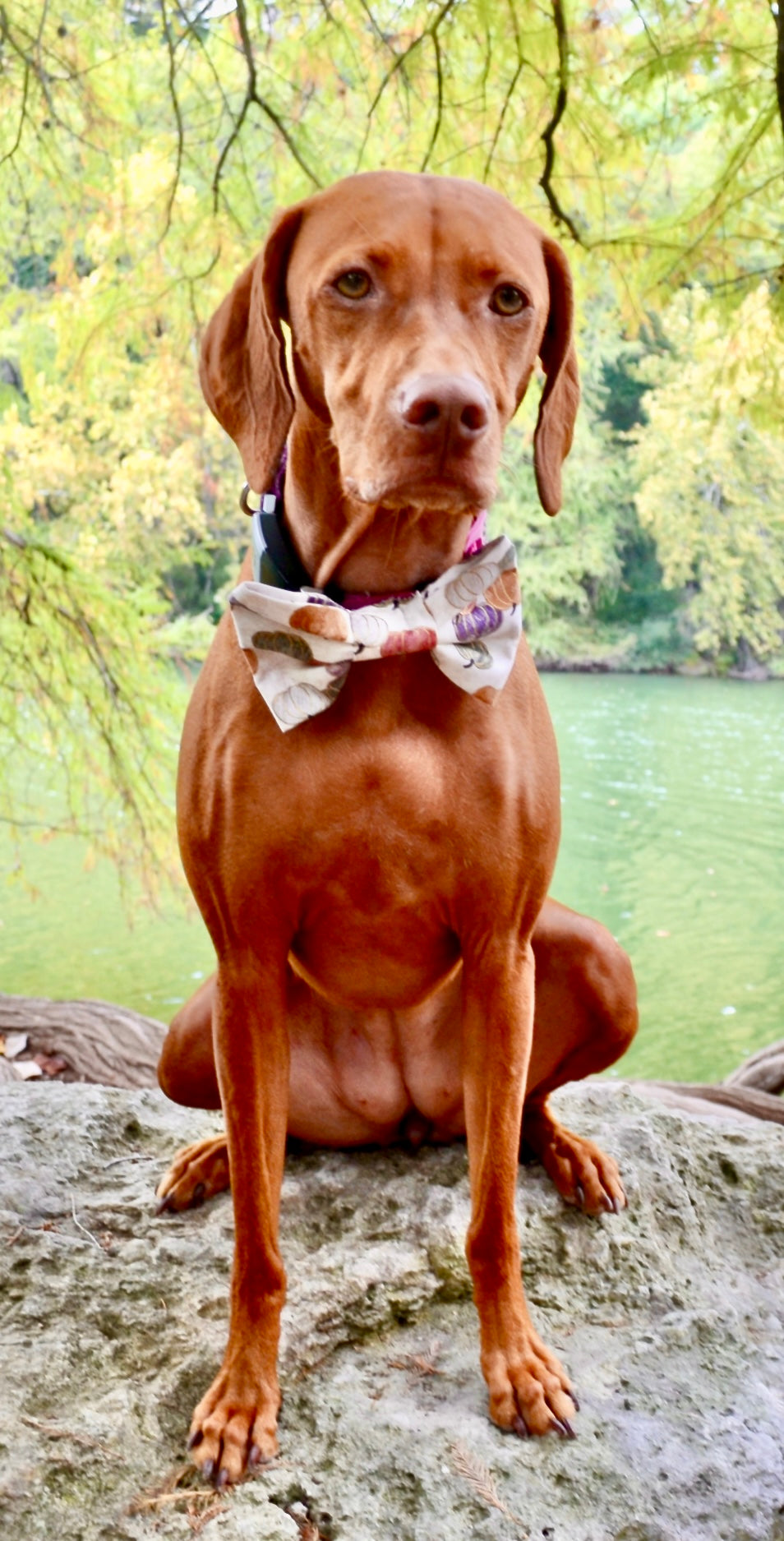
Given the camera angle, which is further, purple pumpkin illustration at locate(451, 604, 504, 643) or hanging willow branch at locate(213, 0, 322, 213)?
hanging willow branch at locate(213, 0, 322, 213)

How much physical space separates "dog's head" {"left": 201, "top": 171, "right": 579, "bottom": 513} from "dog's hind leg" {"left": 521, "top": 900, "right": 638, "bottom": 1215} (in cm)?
81

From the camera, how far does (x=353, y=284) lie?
1.54m

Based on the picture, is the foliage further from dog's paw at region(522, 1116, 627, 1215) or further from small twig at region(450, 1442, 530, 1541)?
small twig at region(450, 1442, 530, 1541)

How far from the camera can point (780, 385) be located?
351 cm

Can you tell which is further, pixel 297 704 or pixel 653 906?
pixel 653 906

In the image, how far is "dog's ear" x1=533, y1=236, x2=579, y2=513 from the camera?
1.75m

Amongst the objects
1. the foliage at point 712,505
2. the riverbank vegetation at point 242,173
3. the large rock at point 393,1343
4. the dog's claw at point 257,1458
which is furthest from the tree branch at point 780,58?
the foliage at point 712,505

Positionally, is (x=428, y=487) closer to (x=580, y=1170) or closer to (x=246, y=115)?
(x=580, y=1170)

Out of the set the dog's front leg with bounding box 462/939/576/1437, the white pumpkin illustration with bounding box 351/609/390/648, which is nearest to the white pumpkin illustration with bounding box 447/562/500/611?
the white pumpkin illustration with bounding box 351/609/390/648

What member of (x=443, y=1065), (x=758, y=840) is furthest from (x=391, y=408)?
(x=758, y=840)

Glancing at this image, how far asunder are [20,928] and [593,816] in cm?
473

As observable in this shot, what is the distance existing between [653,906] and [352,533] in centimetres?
664

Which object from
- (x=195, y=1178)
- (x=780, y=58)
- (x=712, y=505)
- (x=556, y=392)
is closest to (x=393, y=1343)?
(x=195, y=1178)

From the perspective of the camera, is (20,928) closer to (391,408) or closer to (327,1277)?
(327,1277)
